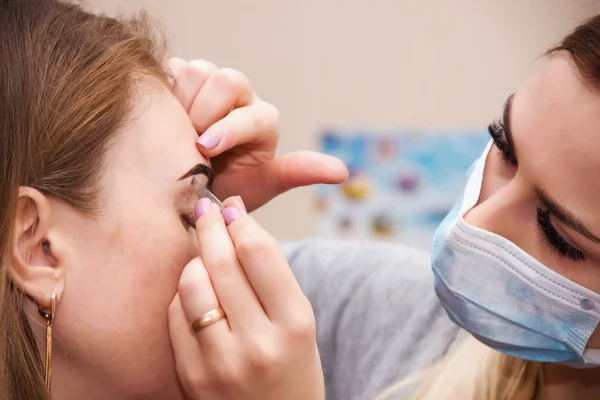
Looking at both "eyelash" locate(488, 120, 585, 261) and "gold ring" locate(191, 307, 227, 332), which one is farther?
"eyelash" locate(488, 120, 585, 261)

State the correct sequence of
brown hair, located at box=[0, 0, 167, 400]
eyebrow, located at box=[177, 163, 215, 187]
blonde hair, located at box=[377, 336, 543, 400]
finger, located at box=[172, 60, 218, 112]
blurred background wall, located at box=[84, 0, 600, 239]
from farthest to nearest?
blurred background wall, located at box=[84, 0, 600, 239], blonde hair, located at box=[377, 336, 543, 400], finger, located at box=[172, 60, 218, 112], eyebrow, located at box=[177, 163, 215, 187], brown hair, located at box=[0, 0, 167, 400]

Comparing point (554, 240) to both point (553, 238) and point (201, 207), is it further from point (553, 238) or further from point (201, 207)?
point (201, 207)

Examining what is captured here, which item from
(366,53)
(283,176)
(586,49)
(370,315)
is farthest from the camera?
(366,53)

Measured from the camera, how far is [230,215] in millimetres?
870

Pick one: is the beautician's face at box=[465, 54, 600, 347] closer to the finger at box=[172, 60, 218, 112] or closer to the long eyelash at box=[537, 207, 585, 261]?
the long eyelash at box=[537, 207, 585, 261]

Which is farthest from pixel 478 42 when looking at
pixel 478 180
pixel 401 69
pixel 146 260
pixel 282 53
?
pixel 146 260

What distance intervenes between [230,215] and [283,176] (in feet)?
1.01

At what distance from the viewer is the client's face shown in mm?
879

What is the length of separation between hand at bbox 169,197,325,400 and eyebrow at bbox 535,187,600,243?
368 millimetres

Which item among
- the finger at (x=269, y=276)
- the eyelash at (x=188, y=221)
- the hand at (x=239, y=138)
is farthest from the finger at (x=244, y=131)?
the finger at (x=269, y=276)

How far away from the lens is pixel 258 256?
0.82 meters

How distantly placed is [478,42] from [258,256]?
72.2 inches

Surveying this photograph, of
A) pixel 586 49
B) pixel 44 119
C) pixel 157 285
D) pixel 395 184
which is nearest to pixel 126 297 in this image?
pixel 157 285

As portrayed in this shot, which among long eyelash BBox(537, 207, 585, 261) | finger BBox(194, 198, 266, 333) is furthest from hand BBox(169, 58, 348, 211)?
long eyelash BBox(537, 207, 585, 261)
